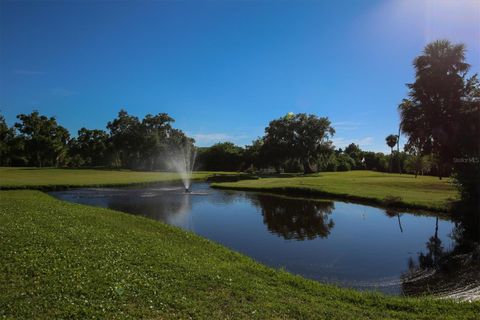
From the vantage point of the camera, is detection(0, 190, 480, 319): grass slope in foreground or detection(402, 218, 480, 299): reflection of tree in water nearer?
detection(0, 190, 480, 319): grass slope in foreground

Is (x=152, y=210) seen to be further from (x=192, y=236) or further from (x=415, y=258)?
(x=415, y=258)

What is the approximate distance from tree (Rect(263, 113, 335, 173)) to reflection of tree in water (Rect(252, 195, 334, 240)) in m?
47.3

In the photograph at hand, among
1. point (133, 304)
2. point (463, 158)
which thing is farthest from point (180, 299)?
point (463, 158)

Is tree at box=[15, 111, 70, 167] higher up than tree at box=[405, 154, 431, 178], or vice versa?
tree at box=[15, 111, 70, 167]

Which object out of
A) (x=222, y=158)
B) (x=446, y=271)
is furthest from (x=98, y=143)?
(x=446, y=271)

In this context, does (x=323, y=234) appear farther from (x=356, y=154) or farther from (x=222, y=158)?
(x=356, y=154)

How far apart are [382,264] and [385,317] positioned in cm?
771

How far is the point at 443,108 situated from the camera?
30.6 metres

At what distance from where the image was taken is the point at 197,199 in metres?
35.9

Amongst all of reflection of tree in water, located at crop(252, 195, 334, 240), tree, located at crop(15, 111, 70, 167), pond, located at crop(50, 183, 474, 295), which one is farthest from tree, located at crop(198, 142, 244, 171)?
pond, located at crop(50, 183, 474, 295)

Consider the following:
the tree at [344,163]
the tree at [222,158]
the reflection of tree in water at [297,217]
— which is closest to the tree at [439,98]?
the reflection of tree in water at [297,217]

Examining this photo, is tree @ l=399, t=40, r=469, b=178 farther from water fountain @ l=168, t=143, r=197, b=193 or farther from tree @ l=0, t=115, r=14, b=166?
tree @ l=0, t=115, r=14, b=166

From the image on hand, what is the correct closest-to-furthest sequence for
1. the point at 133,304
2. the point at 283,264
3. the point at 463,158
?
the point at 133,304 < the point at 283,264 < the point at 463,158

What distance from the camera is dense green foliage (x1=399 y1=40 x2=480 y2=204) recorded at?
93.1ft
